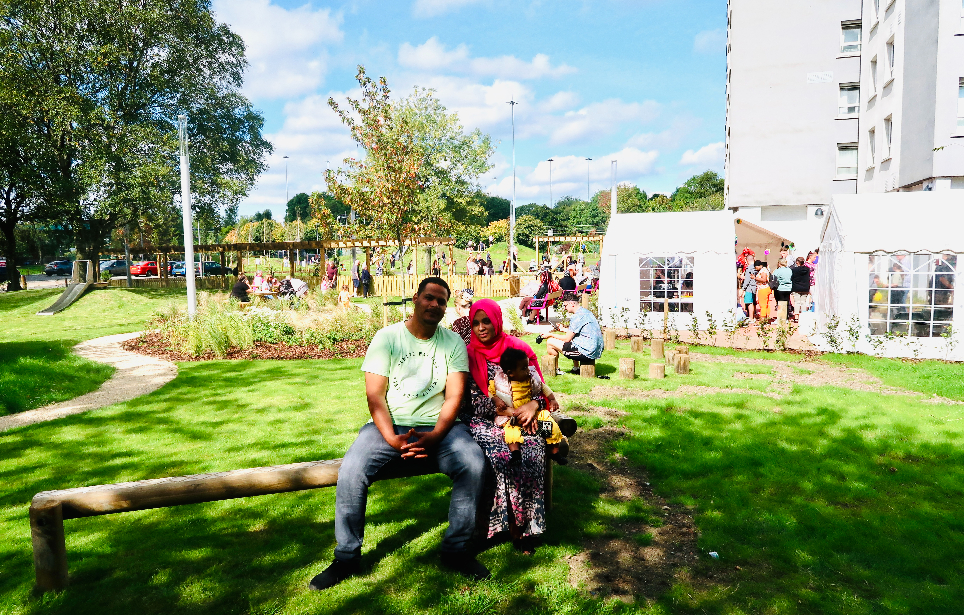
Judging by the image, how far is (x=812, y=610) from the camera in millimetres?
3383

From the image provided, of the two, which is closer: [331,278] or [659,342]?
[659,342]

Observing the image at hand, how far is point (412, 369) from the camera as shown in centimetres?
397

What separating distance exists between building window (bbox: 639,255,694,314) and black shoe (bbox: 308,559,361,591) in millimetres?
12516

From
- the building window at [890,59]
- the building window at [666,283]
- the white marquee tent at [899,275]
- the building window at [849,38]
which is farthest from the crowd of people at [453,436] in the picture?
the building window at [849,38]

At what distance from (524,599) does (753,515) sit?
7.08 feet

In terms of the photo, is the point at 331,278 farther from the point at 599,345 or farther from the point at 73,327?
the point at 599,345

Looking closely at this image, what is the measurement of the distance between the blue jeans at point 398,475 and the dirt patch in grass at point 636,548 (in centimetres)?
76

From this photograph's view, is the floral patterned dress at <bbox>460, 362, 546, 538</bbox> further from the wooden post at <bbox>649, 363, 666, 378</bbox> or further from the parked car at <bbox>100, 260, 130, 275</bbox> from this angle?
the parked car at <bbox>100, 260, 130, 275</bbox>

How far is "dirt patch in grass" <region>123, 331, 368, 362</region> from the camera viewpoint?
39.3 ft

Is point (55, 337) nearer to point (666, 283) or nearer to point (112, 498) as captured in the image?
point (112, 498)

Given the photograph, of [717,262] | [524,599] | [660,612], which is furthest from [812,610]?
[717,262]

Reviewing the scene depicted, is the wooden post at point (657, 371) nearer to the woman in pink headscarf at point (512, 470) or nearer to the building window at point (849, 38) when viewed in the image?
the woman in pink headscarf at point (512, 470)

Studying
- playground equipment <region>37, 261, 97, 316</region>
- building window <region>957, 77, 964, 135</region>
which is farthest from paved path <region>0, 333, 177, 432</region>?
building window <region>957, 77, 964, 135</region>

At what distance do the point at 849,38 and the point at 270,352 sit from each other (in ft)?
104
